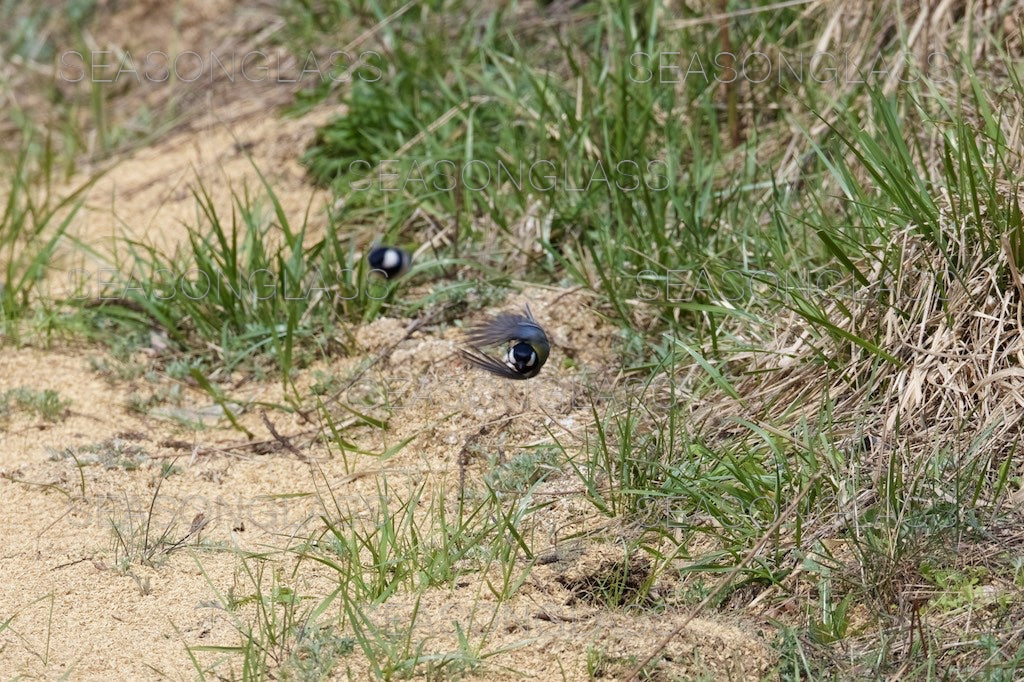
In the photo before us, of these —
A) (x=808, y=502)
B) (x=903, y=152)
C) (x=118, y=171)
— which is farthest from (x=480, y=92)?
(x=808, y=502)

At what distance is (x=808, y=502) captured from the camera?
274 cm

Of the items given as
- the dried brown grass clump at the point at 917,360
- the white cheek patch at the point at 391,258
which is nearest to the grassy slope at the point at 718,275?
the dried brown grass clump at the point at 917,360

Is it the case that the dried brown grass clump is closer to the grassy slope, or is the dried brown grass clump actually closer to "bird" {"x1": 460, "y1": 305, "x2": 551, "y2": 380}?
the grassy slope

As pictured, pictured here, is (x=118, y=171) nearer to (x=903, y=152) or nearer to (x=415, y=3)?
(x=415, y=3)

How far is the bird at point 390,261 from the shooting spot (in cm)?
391

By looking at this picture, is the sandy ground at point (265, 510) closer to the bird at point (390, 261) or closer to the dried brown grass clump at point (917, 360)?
the bird at point (390, 261)

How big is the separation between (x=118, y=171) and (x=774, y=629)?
3575 mm

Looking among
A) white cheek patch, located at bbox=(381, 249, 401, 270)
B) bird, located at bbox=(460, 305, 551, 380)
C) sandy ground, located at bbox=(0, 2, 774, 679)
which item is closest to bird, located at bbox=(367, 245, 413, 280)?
white cheek patch, located at bbox=(381, 249, 401, 270)

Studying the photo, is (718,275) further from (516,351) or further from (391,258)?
(391,258)

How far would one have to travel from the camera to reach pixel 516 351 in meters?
3.27

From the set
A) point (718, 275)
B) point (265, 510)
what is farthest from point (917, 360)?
point (265, 510)

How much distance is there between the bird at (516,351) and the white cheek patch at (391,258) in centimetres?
54

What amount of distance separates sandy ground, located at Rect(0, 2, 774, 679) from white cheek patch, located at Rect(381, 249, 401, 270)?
18 cm

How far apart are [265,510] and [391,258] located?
41.8 inches
